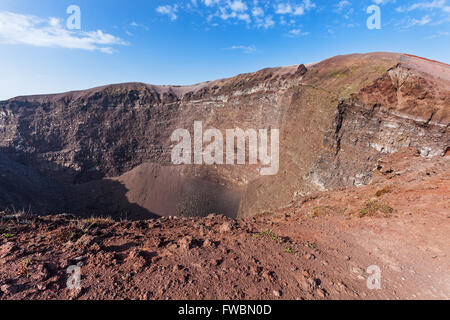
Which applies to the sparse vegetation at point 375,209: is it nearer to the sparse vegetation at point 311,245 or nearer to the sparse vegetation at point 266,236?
the sparse vegetation at point 311,245

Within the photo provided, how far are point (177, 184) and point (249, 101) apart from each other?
1684cm

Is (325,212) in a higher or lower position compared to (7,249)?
lower

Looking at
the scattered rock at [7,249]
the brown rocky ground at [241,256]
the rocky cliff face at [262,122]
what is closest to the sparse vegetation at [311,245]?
the brown rocky ground at [241,256]

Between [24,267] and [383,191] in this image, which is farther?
[383,191]

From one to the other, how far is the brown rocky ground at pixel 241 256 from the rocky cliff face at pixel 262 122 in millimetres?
7471

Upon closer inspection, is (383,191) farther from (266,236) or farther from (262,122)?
(262,122)

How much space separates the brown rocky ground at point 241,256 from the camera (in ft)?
11.7

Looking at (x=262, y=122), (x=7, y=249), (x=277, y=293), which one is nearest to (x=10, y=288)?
(x=7, y=249)

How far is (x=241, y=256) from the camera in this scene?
15.2 feet

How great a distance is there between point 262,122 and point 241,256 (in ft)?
72.4

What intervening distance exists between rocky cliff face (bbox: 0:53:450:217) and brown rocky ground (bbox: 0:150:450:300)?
7.47 meters

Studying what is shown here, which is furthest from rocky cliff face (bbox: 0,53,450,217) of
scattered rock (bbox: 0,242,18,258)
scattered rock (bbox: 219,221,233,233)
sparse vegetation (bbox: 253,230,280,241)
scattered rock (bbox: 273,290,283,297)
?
scattered rock (bbox: 0,242,18,258)

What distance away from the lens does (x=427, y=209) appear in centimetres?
627
